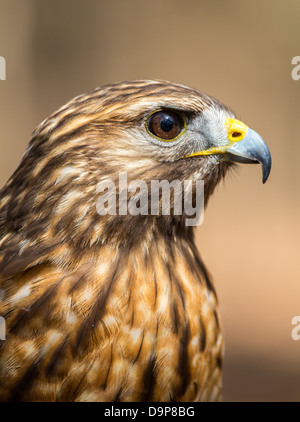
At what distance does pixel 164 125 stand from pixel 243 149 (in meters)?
0.19

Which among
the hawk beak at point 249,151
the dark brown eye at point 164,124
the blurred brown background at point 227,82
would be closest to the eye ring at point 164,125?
the dark brown eye at point 164,124

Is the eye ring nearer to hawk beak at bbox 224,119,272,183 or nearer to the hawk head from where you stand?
the hawk head

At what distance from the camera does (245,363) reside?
8.93 feet

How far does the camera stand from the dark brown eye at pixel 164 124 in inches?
41.6

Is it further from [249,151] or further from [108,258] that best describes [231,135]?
[108,258]

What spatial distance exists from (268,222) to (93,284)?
2022 millimetres

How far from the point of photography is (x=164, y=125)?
1062 millimetres

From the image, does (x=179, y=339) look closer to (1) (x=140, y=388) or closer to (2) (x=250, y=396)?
(1) (x=140, y=388)

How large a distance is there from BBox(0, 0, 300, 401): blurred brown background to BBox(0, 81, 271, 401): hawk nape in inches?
58.8

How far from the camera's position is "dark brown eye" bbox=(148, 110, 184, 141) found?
1.06m

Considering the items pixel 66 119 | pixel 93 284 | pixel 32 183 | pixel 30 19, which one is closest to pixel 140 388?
pixel 93 284

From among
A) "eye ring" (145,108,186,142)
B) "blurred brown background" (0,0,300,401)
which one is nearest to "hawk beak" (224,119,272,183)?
"eye ring" (145,108,186,142)

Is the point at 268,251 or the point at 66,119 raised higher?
the point at 66,119

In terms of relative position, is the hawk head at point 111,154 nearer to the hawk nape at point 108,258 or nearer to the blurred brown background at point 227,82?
the hawk nape at point 108,258
